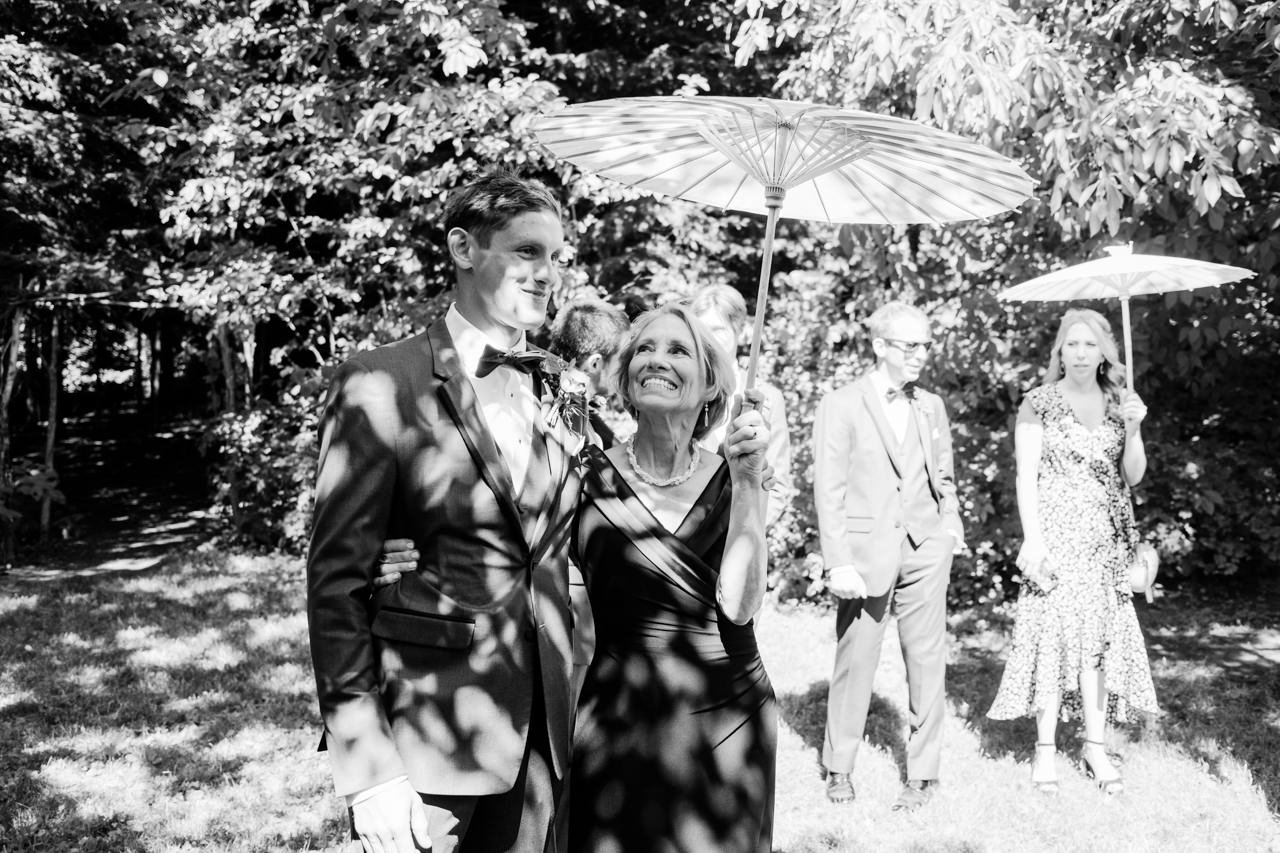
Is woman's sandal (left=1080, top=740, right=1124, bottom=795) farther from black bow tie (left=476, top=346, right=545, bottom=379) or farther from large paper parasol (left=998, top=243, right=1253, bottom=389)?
black bow tie (left=476, top=346, right=545, bottom=379)

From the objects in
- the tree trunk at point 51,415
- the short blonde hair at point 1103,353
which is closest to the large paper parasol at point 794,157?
the short blonde hair at point 1103,353

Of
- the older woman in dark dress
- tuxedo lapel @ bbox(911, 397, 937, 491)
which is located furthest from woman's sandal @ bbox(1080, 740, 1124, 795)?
the older woman in dark dress

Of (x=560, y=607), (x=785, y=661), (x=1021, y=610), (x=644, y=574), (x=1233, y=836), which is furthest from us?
(x=785, y=661)

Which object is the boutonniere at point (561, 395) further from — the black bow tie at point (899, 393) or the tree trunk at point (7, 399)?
the tree trunk at point (7, 399)

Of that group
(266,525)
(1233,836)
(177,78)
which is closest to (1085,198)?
(1233,836)

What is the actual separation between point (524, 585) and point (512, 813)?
0.52 meters

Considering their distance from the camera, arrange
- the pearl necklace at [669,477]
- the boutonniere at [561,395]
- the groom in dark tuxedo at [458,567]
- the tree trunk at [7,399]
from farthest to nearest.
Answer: the tree trunk at [7,399] < the pearl necklace at [669,477] < the boutonniere at [561,395] < the groom in dark tuxedo at [458,567]

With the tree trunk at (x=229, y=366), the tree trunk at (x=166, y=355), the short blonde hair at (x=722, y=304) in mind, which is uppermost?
the tree trunk at (x=166, y=355)

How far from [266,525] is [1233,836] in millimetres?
10422

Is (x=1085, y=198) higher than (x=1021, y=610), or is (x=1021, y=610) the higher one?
(x=1085, y=198)

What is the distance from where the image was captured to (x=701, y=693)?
2.89 m

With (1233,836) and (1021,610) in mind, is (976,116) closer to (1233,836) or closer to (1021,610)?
(1021,610)

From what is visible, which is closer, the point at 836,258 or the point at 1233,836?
the point at 1233,836

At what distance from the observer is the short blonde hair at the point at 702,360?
3.05m
